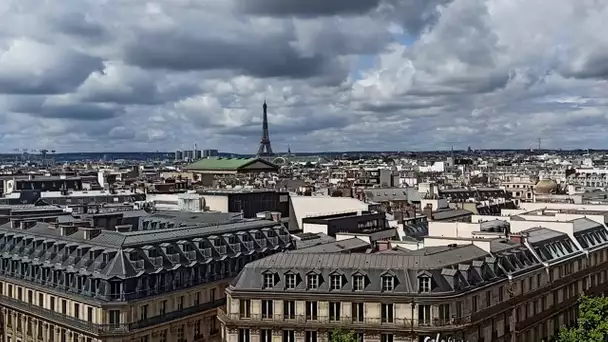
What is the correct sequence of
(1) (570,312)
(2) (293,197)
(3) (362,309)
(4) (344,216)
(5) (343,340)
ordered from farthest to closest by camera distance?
1. (2) (293,197)
2. (4) (344,216)
3. (1) (570,312)
4. (3) (362,309)
5. (5) (343,340)

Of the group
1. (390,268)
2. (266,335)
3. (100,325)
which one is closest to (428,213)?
(390,268)

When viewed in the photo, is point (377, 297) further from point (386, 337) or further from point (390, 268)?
point (386, 337)

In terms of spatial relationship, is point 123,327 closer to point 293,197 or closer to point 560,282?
point 560,282

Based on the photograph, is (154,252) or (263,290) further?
(154,252)

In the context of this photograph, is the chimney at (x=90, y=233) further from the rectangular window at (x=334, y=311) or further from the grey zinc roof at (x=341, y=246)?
the rectangular window at (x=334, y=311)

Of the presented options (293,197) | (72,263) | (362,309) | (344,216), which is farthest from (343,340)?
(293,197)

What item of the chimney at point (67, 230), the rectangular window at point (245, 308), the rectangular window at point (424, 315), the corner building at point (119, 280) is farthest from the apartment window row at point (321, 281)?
the chimney at point (67, 230)

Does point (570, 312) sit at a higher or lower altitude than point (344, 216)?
lower
